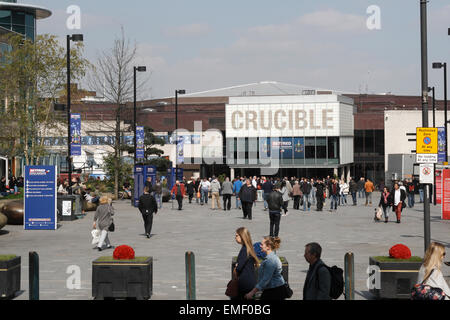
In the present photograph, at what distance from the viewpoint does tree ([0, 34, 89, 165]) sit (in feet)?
145

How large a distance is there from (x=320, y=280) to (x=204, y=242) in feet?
40.7

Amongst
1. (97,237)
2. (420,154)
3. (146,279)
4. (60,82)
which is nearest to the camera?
(146,279)

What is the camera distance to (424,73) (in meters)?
15.0

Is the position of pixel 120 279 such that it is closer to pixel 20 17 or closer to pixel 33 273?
pixel 33 273

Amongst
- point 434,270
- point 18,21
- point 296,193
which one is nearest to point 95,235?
point 434,270

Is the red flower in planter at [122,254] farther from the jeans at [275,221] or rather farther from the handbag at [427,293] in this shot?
the jeans at [275,221]

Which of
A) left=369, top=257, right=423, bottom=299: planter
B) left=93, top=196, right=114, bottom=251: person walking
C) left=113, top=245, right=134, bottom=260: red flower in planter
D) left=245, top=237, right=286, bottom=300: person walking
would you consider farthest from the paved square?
left=245, top=237, right=286, bottom=300: person walking

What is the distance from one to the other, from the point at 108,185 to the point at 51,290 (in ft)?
120

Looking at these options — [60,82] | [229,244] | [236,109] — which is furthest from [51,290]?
[236,109]

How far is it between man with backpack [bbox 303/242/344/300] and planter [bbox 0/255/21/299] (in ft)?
18.7

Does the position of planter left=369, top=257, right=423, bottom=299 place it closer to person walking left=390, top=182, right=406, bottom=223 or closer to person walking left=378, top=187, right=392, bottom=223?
person walking left=390, top=182, right=406, bottom=223

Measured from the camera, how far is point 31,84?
1789 inches

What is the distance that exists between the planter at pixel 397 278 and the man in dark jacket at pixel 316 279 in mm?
3643
